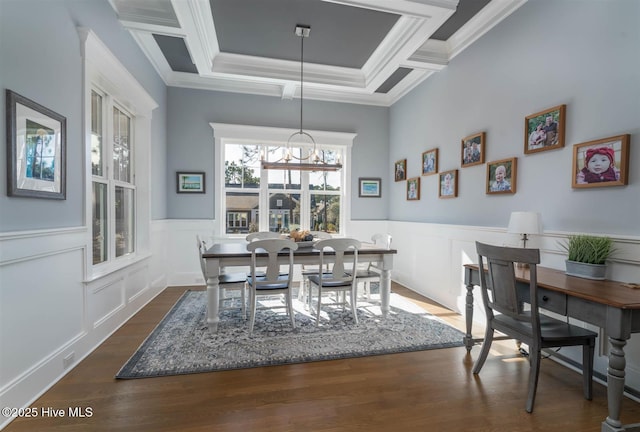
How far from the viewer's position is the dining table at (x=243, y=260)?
9.57ft

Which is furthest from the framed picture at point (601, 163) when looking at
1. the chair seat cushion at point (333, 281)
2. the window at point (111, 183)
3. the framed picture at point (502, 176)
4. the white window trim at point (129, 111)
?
the window at point (111, 183)

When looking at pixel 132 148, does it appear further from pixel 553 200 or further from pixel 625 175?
pixel 625 175

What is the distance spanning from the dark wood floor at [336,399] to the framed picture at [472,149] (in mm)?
2071

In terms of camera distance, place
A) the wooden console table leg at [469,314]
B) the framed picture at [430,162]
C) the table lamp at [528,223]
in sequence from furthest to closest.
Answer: the framed picture at [430,162] < the wooden console table leg at [469,314] < the table lamp at [528,223]

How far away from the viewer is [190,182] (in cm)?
484

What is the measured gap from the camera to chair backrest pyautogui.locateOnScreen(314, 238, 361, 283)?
3.04 m

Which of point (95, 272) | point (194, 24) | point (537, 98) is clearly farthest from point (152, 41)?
point (537, 98)

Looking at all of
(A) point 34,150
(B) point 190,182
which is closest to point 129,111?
(B) point 190,182

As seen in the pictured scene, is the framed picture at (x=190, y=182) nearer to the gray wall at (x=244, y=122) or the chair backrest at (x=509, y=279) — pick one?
the gray wall at (x=244, y=122)

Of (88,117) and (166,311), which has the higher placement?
(88,117)

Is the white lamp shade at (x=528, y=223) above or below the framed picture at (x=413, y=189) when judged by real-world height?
below

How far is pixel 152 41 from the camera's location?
3637 millimetres

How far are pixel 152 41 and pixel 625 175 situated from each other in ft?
15.6

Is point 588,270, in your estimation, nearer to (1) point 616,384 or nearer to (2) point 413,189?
(1) point 616,384
